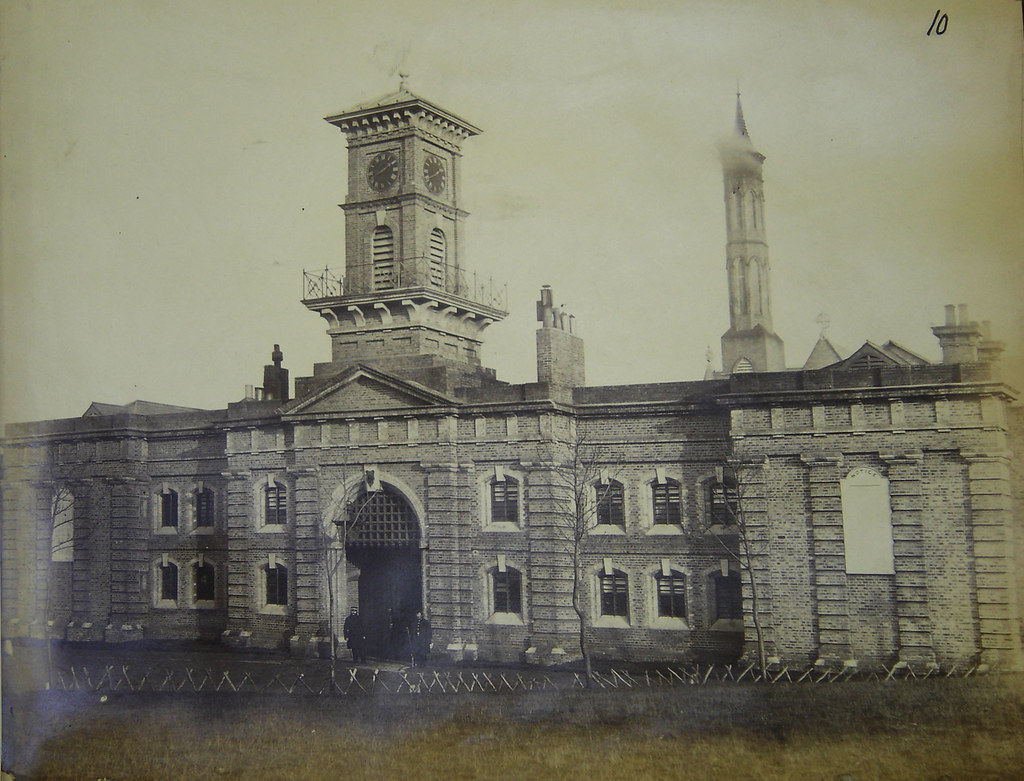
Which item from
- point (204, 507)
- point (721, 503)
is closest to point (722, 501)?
point (721, 503)

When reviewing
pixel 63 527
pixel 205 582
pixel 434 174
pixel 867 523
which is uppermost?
pixel 434 174

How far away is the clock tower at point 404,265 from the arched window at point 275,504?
11.2ft

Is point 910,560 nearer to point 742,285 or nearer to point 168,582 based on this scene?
point 742,285

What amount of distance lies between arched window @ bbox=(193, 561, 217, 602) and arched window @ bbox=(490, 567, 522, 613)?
8.49 metres

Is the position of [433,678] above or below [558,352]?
below

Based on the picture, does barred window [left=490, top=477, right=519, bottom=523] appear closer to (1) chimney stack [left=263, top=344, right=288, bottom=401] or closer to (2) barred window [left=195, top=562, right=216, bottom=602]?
(1) chimney stack [left=263, top=344, right=288, bottom=401]

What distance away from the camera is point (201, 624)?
1117 inches

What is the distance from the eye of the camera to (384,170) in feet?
88.3

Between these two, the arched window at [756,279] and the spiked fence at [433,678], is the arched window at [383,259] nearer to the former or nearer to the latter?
the spiked fence at [433,678]

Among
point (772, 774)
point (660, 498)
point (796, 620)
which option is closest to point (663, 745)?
point (772, 774)

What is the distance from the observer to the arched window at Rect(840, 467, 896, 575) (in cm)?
2200

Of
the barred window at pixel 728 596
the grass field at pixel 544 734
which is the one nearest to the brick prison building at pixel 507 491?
the barred window at pixel 728 596

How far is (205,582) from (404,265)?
34.1 ft

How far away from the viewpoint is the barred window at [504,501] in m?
25.3
